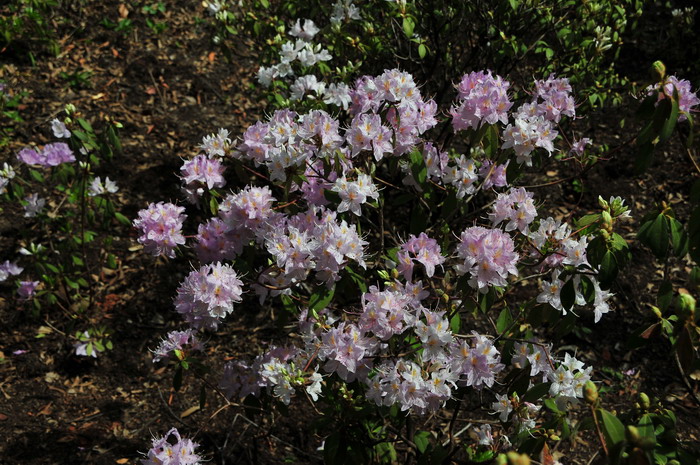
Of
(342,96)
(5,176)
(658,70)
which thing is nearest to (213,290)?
(342,96)

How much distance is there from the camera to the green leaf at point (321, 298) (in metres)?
1.89

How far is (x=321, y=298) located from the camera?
1.90m

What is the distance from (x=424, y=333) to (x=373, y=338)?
0.16m

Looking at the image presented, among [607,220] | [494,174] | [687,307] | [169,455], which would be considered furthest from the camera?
[494,174]

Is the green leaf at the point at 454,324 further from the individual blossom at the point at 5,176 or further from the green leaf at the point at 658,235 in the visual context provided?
the individual blossom at the point at 5,176

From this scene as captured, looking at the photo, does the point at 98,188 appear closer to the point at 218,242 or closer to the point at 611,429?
the point at 218,242

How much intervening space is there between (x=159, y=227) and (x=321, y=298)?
629 mm

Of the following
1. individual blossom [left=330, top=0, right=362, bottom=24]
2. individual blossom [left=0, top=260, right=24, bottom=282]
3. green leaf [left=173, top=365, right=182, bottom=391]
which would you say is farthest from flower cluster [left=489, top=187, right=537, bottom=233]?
individual blossom [left=0, top=260, right=24, bottom=282]

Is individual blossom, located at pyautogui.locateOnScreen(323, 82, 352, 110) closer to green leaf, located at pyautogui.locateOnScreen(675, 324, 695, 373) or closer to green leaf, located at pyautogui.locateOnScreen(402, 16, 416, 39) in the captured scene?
green leaf, located at pyautogui.locateOnScreen(402, 16, 416, 39)

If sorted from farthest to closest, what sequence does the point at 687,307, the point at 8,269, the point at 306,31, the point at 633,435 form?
1. the point at 8,269
2. the point at 306,31
3. the point at 687,307
4. the point at 633,435

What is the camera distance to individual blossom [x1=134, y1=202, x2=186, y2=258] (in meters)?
2.10

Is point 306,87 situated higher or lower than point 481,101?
higher

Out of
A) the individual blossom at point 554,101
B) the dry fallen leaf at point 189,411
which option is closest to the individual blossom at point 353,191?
the individual blossom at point 554,101

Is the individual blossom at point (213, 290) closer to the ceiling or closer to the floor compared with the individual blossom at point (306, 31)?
closer to the floor
